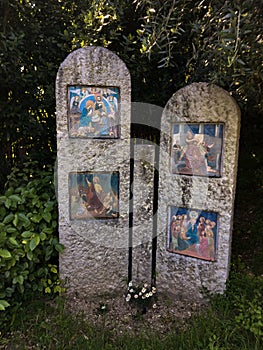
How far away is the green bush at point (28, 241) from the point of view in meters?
2.34

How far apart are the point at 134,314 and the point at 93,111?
180 cm

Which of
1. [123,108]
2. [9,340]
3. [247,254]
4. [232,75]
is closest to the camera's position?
[232,75]

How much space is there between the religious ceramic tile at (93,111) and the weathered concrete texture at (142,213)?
329 mm

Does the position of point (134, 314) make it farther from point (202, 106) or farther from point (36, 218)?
point (202, 106)

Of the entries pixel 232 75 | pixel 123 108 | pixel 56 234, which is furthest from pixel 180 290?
pixel 232 75

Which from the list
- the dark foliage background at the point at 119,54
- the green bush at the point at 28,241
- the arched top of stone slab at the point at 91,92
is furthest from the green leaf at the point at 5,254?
the dark foliage background at the point at 119,54

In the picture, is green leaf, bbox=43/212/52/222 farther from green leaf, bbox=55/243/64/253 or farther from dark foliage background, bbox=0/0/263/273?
dark foliage background, bbox=0/0/263/273

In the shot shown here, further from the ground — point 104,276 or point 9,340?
point 104,276

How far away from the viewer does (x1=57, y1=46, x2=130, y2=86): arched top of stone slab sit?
250 cm

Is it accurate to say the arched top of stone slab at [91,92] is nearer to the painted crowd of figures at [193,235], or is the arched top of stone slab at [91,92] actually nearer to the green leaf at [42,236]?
the green leaf at [42,236]

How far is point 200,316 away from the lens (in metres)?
2.43

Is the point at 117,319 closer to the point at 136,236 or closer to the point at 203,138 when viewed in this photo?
the point at 136,236

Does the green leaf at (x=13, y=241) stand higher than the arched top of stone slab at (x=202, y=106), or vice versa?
the arched top of stone slab at (x=202, y=106)

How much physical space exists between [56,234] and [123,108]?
1301mm
